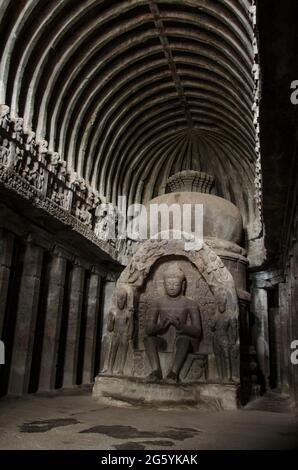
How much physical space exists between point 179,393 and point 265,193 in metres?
3.84

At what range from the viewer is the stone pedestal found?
7.26m

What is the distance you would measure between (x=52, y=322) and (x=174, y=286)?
3839 millimetres

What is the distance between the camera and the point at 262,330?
13.4 metres

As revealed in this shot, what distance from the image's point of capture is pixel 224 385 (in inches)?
292

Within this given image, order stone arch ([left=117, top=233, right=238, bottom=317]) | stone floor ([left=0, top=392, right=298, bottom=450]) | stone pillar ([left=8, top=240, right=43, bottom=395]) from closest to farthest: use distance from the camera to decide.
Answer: stone floor ([left=0, top=392, right=298, bottom=450]) < stone arch ([left=117, top=233, right=238, bottom=317]) < stone pillar ([left=8, top=240, right=43, bottom=395])

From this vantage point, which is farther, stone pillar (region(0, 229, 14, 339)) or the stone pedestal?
stone pillar (region(0, 229, 14, 339))

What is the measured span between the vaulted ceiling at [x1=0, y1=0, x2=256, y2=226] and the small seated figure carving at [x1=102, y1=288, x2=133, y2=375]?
4600 mm

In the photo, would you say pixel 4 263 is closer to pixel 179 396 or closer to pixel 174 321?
pixel 174 321

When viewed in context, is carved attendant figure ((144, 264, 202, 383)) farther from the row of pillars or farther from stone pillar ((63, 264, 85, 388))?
stone pillar ((63, 264, 85, 388))

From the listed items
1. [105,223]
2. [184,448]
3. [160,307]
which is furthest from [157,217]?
[184,448]

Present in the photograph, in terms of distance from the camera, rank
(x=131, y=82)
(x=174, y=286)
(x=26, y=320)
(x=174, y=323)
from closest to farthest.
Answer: (x=174, y=323)
(x=174, y=286)
(x=26, y=320)
(x=131, y=82)

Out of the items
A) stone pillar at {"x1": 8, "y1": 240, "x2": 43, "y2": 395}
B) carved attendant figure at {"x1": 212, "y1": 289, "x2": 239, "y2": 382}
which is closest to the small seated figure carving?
carved attendant figure at {"x1": 212, "y1": 289, "x2": 239, "y2": 382}

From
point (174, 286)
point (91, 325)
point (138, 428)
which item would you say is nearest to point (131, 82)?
point (174, 286)

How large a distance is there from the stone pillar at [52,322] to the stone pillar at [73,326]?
2.72ft
